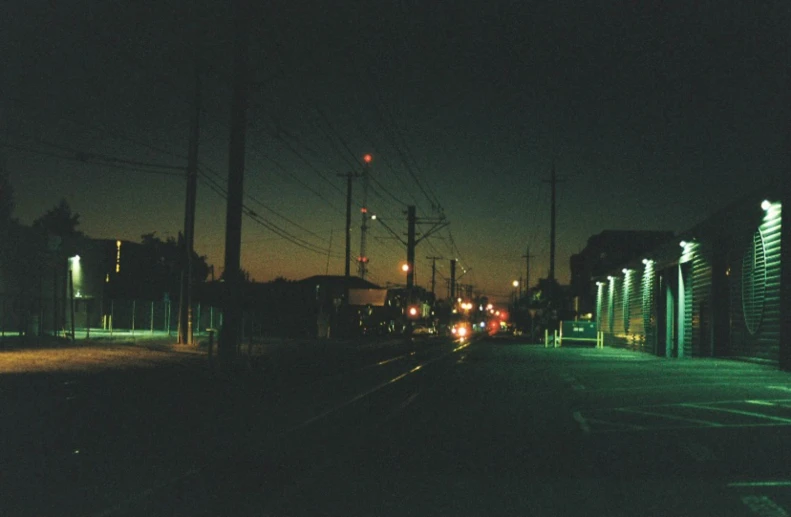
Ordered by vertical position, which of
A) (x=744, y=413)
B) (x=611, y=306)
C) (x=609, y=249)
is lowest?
(x=744, y=413)

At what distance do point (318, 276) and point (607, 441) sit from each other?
110 metres

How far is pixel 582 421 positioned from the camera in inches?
594

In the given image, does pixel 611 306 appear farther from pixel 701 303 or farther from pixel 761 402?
pixel 761 402

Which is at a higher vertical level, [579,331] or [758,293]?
[758,293]

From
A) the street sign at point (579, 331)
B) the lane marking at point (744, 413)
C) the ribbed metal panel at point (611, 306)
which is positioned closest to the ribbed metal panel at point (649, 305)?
the street sign at point (579, 331)

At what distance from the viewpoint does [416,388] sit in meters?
22.6

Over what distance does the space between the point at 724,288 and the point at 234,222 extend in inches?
705

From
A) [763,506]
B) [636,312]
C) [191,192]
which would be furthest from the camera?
[636,312]

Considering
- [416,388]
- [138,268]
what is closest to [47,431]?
[416,388]

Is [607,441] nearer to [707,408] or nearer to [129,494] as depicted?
[707,408]

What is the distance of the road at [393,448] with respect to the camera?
8.74 m

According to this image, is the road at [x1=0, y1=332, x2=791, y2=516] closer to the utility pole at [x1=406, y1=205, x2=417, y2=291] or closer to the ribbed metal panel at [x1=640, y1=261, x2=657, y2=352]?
the ribbed metal panel at [x1=640, y1=261, x2=657, y2=352]

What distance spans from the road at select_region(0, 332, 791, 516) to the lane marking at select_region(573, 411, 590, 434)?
3 cm

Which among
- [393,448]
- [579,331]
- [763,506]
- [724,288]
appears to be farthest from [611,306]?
[763,506]
